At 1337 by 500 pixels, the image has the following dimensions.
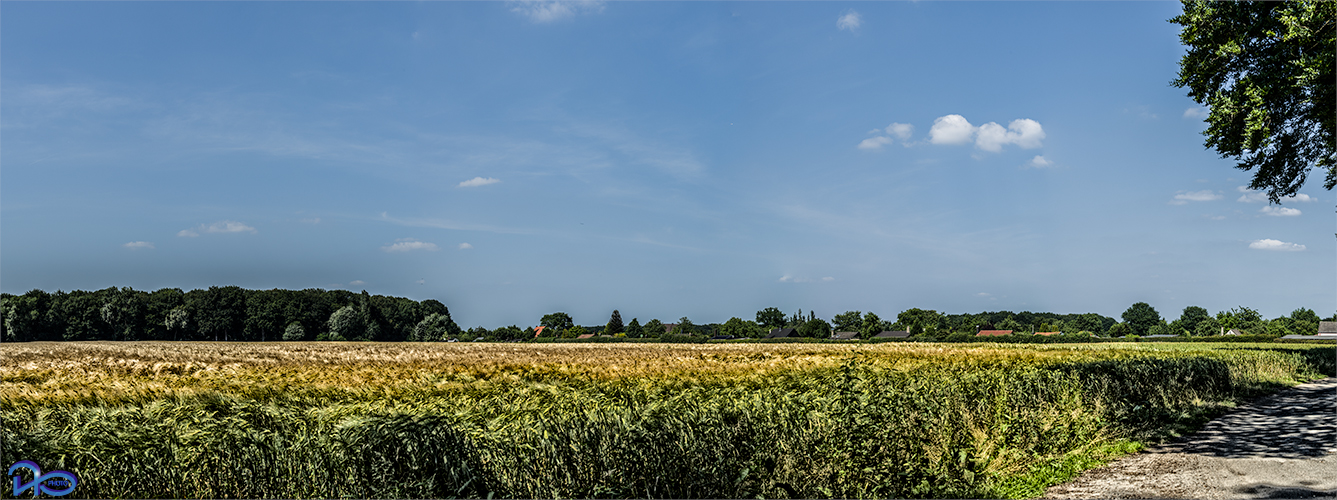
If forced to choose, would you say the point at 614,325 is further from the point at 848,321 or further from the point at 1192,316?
the point at 1192,316

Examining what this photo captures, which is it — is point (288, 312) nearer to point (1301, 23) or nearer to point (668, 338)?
point (668, 338)

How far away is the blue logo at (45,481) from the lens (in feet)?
16.4

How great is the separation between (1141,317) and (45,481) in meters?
201

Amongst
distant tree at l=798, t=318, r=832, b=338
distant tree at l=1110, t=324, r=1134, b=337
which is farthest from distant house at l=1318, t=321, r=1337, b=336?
distant tree at l=798, t=318, r=832, b=338

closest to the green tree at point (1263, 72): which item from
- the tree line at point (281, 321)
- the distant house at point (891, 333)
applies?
the tree line at point (281, 321)

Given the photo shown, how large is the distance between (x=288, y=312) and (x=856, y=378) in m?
118

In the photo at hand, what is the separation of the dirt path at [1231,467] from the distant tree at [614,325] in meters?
134

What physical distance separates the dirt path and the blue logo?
8764 mm

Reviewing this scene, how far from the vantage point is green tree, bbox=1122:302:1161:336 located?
163000 mm

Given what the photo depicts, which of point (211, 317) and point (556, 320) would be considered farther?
point (556, 320)

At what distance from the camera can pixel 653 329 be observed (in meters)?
111

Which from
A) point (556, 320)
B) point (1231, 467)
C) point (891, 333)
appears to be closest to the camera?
point (1231, 467)

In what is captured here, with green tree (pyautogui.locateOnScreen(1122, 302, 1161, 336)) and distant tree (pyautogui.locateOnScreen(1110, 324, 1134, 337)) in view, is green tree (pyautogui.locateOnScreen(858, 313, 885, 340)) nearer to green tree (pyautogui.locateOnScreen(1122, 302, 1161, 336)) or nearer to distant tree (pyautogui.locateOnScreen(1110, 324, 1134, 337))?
distant tree (pyautogui.locateOnScreen(1110, 324, 1134, 337))

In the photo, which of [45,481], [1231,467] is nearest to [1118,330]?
[1231,467]
